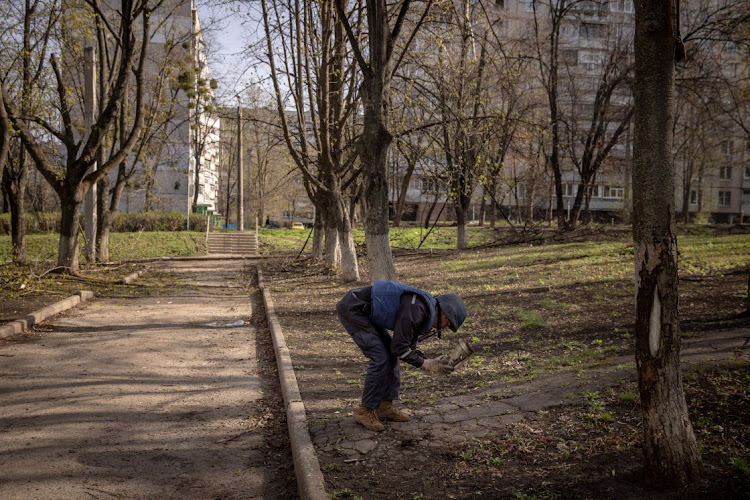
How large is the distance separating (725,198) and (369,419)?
6838 centimetres

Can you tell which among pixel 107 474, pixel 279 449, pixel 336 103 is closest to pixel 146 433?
pixel 107 474

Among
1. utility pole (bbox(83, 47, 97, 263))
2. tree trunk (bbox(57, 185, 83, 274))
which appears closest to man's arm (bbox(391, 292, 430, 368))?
tree trunk (bbox(57, 185, 83, 274))

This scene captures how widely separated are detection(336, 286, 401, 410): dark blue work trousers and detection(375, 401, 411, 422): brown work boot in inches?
6.7

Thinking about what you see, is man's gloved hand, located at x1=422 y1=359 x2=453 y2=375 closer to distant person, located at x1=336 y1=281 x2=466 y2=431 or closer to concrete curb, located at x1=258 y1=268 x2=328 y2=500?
distant person, located at x1=336 y1=281 x2=466 y2=431

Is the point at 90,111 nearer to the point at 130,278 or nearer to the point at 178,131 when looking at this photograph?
the point at 130,278

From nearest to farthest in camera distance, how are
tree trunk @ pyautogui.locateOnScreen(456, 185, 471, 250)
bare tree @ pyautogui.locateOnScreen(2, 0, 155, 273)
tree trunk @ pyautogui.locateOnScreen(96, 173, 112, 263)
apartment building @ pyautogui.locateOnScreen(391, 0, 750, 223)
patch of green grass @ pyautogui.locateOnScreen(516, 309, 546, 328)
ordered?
patch of green grass @ pyautogui.locateOnScreen(516, 309, 546, 328)
bare tree @ pyautogui.locateOnScreen(2, 0, 155, 273)
tree trunk @ pyautogui.locateOnScreen(96, 173, 112, 263)
apartment building @ pyautogui.locateOnScreen(391, 0, 750, 223)
tree trunk @ pyautogui.locateOnScreen(456, 185, 471, 250)

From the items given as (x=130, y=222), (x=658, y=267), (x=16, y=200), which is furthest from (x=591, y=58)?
(x=658, y=267)

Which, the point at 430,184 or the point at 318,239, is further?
the point at 430,184

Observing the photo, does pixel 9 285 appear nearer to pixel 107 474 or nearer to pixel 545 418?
pixel 107 474

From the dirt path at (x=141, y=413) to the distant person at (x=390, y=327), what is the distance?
2.94 ft

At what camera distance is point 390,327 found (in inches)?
193

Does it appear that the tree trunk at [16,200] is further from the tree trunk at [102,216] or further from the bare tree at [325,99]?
the bare tree at [325,99]

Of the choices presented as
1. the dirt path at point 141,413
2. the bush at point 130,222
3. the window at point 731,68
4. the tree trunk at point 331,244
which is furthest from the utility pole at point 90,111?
the window at point 731,68

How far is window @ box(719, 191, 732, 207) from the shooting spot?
2443 inches
